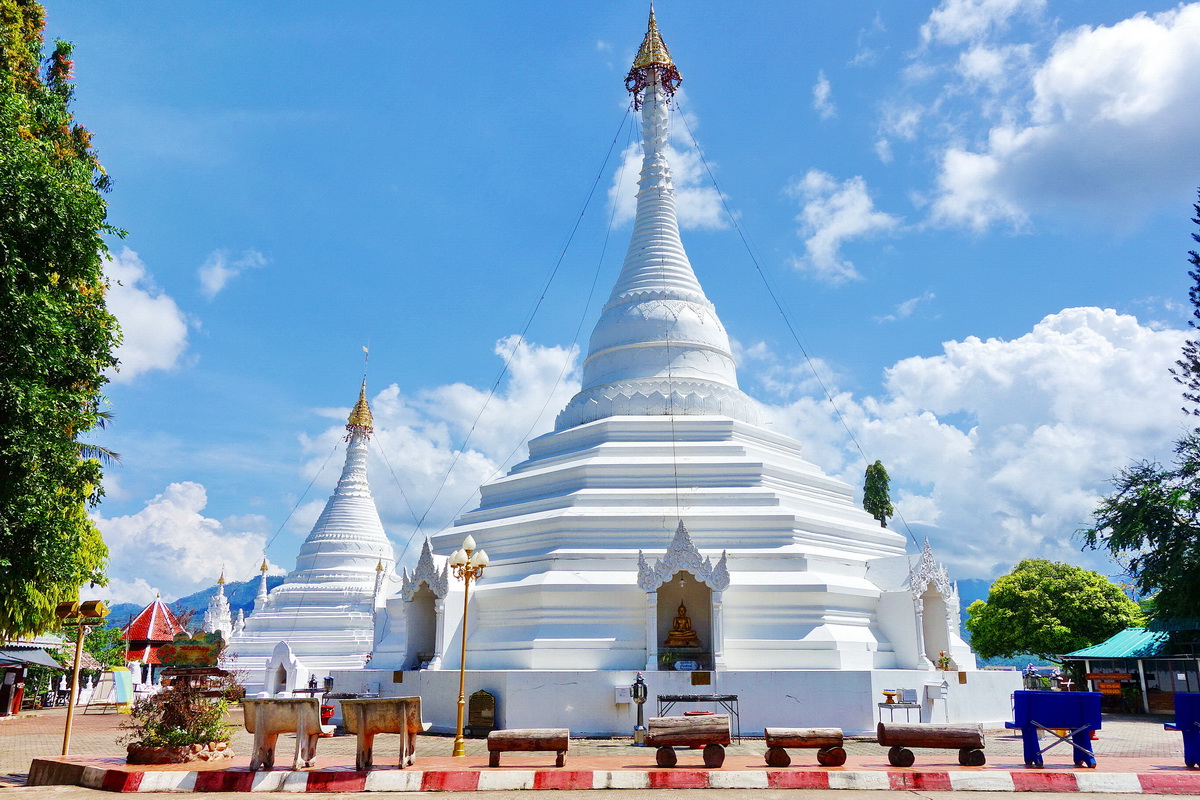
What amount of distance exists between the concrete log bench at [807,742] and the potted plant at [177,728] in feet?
31.8

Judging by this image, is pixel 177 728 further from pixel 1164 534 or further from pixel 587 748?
pixel 1164 534

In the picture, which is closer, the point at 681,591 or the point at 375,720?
the point at 375,720

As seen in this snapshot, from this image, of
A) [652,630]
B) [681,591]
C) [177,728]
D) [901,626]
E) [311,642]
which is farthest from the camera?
[311,642]

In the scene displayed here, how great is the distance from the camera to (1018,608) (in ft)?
149

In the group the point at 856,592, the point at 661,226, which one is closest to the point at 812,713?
the point at 856,592

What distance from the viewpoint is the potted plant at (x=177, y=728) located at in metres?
14.4

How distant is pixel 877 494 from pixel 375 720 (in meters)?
42.7

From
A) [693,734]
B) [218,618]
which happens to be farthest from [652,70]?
[218,618]

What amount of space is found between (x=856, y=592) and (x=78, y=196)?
20.2m

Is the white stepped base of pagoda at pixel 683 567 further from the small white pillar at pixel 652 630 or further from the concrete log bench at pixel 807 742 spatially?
the concrete log bench at pixel 807 742

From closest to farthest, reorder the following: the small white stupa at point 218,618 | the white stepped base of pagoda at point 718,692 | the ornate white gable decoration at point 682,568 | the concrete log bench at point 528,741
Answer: the concrete log bench at point 528,741 < the white stepped base of pagoda at point 718,692 < the ornate white gable decoration at point 682,568 < the small white stupa at point 218,618

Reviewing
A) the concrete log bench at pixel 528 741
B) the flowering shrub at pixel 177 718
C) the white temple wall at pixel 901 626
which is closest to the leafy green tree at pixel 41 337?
the flowering shrub at pixel 177 718

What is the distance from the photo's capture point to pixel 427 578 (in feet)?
80.9

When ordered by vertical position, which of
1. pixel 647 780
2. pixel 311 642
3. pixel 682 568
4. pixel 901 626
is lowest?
pixel 647 780
